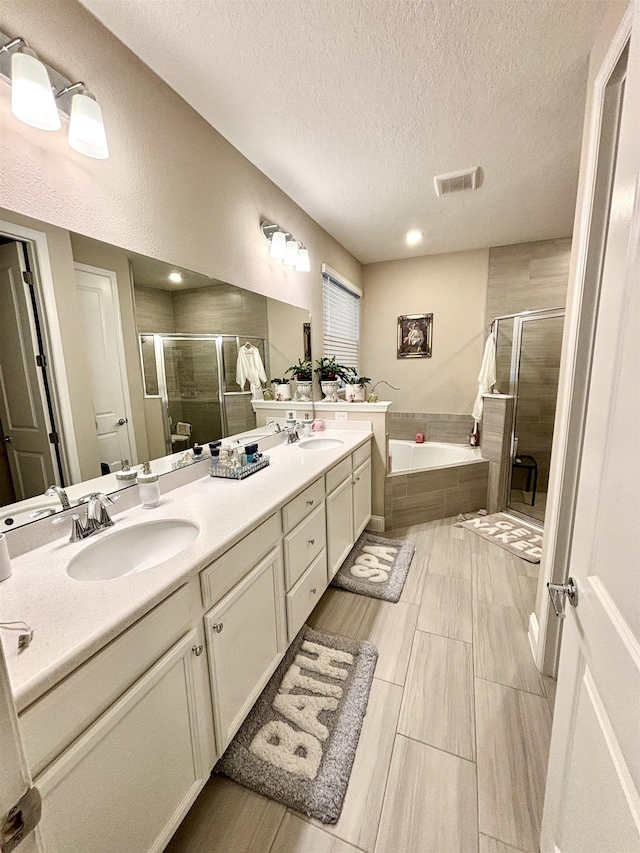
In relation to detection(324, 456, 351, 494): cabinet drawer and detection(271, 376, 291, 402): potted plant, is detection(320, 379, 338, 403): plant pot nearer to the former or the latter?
detection(271, 376, 291, 402): potted plant

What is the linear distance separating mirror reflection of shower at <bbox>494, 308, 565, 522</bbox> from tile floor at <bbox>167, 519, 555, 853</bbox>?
1.68 meters

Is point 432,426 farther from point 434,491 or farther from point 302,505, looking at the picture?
point 302,505

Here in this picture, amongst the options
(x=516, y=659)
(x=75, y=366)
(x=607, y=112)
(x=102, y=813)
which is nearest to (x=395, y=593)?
(x=516, y=659)

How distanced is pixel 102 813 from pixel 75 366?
118 cm

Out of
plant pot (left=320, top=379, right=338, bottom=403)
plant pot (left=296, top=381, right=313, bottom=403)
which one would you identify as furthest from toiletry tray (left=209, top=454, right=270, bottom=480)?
plant pot (left=320, top=379, right=338, bottom=403)

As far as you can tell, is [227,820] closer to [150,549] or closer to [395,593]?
[150,549]

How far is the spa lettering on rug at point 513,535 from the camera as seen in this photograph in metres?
2.51

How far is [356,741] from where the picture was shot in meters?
1.26

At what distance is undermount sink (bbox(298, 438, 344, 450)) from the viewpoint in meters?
2.43

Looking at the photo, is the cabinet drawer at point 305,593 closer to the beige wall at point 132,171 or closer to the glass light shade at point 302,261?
the beige wall at point 132,171

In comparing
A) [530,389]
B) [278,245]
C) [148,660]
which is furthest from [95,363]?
[530,389]

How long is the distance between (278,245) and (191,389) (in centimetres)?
117

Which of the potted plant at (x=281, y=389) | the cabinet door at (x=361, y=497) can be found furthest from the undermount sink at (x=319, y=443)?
the potted plant at (x=281, y=389)

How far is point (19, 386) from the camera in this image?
3.34 ft
